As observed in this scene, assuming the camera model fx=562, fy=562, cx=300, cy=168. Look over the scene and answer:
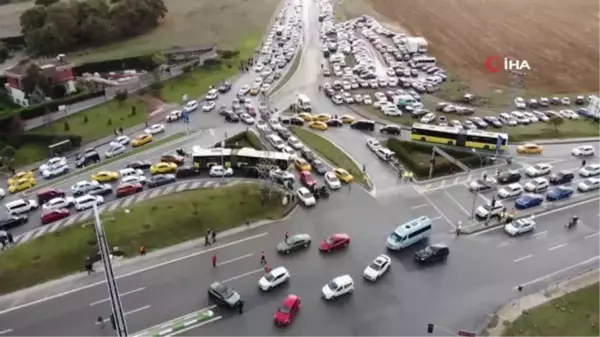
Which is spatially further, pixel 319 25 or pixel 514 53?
pixel 319 25

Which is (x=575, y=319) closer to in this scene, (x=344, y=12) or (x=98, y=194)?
(x=98, y=194)

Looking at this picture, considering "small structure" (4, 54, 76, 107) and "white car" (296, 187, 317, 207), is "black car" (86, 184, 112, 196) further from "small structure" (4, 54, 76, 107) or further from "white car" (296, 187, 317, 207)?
"small structure" (4, 54, 76, 107)

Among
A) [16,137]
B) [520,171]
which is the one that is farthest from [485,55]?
[16,137]

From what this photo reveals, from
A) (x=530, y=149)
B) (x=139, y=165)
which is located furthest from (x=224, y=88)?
(x=530, y=149)

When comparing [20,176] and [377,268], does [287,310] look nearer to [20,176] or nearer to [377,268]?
[377,268]

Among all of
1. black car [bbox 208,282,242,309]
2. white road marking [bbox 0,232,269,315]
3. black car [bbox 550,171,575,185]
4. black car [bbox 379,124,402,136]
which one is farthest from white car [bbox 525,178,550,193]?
black car [bbox 208,282,242,309]

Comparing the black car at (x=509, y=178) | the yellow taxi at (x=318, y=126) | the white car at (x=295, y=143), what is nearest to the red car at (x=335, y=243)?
the white car at (x=295, y=143)
